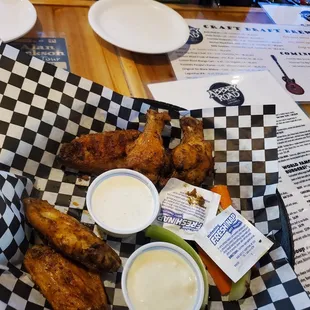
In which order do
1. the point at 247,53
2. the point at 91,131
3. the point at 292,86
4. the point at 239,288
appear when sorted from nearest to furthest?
the point at 239,288 → the point at 91,131 → the point at 292,86 → the point at 247,53

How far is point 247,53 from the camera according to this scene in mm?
Result: 2174

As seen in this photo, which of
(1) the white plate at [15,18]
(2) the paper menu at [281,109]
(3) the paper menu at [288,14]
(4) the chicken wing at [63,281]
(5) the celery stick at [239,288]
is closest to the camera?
(4) the chicken wing at [63,281]

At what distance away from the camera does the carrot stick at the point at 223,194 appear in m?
1.46

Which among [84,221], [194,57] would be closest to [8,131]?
[84,221]

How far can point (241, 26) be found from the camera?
92.3 inches

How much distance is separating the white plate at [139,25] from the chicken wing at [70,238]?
2.98 ft

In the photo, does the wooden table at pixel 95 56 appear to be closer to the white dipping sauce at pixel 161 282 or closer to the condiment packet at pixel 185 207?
the condiment packet at pixel 185 207

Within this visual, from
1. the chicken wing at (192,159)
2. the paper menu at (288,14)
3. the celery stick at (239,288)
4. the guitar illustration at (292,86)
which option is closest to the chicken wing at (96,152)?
the chicken wing at (192,159)

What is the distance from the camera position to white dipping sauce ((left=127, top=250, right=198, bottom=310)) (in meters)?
1.19

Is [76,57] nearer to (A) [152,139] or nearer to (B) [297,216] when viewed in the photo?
(A) [152,139]

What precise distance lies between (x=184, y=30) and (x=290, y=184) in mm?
886

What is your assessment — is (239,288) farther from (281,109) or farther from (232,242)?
(281,109)

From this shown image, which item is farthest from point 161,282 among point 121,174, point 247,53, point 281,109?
point 247,53

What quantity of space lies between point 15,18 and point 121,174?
0.91m
